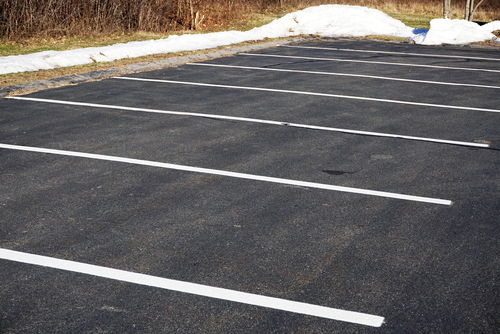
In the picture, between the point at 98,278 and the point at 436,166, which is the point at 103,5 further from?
the point at 98,278

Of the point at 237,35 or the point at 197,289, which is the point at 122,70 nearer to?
the point at 237,35

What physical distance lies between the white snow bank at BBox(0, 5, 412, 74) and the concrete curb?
94 cm

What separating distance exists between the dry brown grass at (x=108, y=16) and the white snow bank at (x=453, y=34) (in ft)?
25.7

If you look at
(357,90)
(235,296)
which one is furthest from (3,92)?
(235,296)

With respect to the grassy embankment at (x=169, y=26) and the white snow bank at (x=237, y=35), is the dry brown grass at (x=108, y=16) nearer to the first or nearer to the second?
the grassy embankment at (x=169, y=26)

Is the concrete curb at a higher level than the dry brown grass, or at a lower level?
lower

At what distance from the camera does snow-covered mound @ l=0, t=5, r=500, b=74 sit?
1455 cm

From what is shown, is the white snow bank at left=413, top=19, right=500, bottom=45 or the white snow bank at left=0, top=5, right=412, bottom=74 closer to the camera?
the white snow bank at left=0, top=5, right=412, bottom=74

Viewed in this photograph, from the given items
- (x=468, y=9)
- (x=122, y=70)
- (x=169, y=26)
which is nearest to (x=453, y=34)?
(x=468, y=9)

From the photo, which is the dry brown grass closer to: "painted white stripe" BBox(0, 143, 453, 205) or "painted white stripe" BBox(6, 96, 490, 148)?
"painted white stripe" BBox(6, 96, 490, 148)

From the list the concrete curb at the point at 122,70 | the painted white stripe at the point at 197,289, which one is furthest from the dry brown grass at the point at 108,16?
the painted white stripe at the point at 197,289

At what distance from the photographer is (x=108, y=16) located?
795 inches

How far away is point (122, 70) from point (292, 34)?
33.5 ft

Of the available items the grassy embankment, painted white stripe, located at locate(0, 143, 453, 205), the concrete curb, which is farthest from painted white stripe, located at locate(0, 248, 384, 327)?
the grassy embankment
